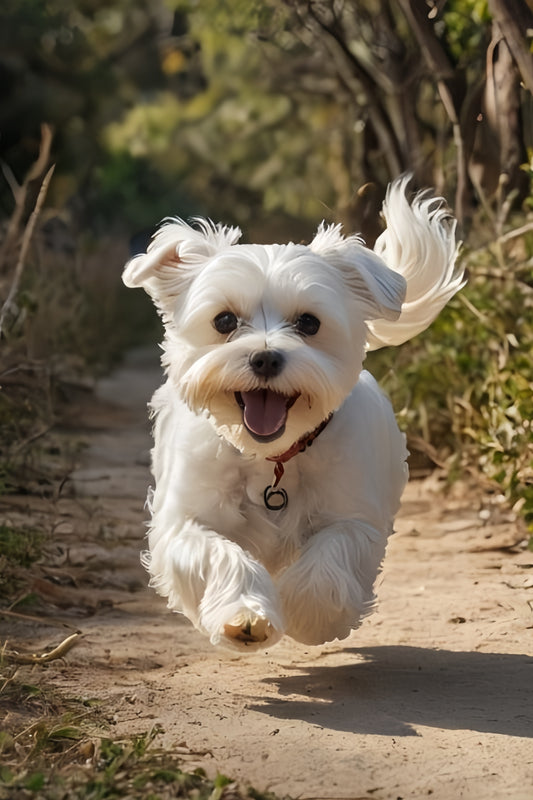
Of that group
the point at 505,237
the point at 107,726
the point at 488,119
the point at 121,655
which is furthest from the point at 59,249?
the point at 107,726

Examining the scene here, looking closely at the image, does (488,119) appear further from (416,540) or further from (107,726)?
(107,726)

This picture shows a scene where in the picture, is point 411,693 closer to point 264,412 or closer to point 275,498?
point 275,498

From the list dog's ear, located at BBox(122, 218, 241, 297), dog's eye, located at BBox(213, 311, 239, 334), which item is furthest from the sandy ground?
dog's ear, located at BBox(122, 218, 241, 297)

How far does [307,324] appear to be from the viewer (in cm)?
432

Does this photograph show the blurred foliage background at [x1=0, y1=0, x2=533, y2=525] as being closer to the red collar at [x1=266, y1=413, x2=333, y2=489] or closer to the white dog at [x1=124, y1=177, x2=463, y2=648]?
the white dog at [x1=124, y1=177, x2=463, y2=648]

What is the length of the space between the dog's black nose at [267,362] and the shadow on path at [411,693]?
42.2 inches

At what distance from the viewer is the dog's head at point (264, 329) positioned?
414 cm

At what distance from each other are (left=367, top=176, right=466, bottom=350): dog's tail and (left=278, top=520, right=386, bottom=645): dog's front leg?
3.12 feet

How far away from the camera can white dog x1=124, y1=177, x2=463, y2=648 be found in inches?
166

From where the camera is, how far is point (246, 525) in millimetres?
4723

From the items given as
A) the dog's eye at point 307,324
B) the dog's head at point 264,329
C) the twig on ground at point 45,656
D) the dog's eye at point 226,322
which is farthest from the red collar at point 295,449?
the twig on ground at point 45,656

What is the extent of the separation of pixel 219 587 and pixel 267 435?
0.52 m

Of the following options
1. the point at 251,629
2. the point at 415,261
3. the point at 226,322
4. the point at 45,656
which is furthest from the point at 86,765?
the point at 415,261

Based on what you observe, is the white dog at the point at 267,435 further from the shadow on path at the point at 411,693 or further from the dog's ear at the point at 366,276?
the shadow on path at the point at 411,693
